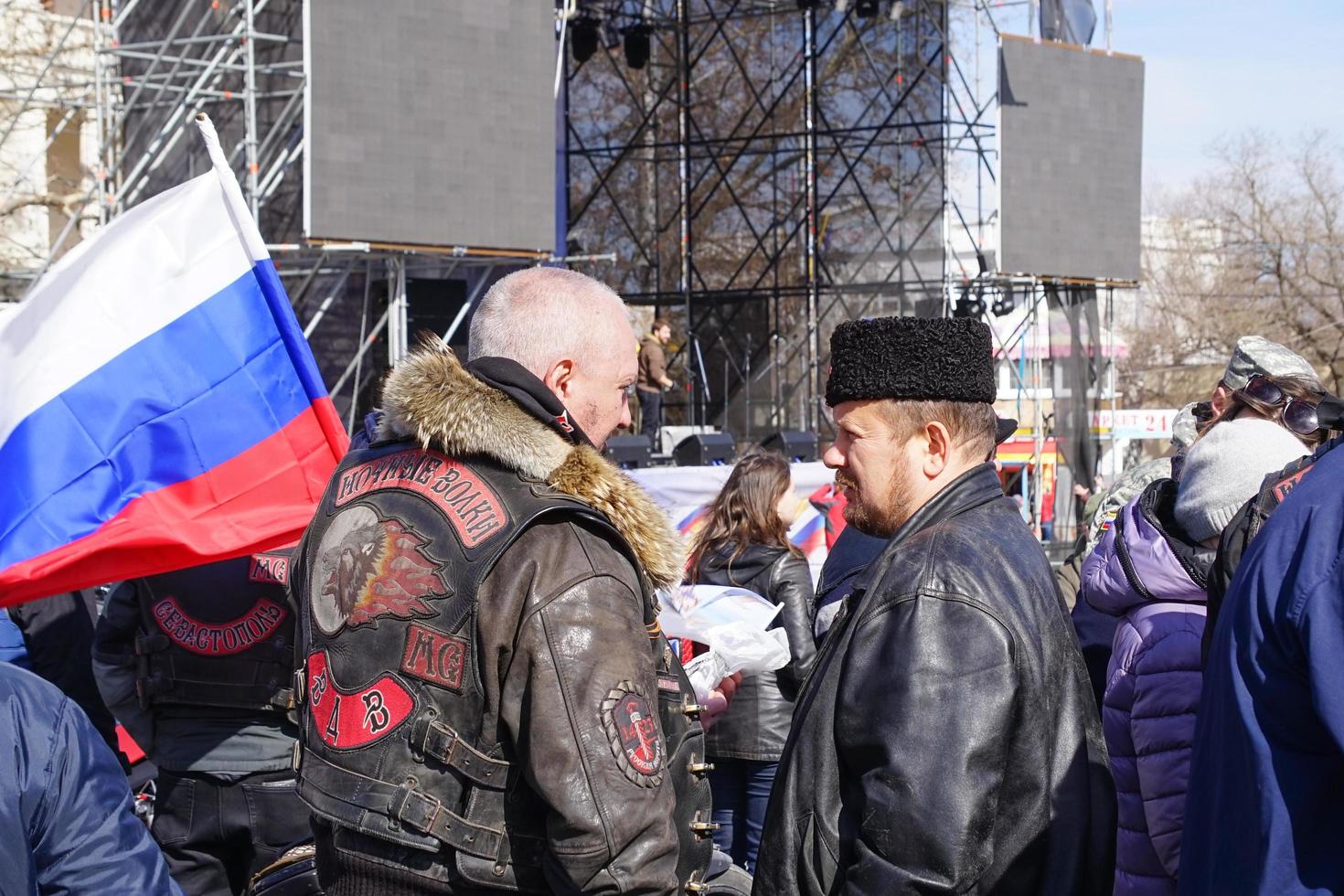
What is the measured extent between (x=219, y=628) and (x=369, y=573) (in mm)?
1637

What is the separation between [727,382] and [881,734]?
17768 mm

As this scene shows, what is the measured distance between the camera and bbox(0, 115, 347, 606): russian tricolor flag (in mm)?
3471

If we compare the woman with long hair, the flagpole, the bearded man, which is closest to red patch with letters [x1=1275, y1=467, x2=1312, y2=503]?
the woman with long hair

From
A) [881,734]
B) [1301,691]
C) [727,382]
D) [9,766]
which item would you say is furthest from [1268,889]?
[727,382]

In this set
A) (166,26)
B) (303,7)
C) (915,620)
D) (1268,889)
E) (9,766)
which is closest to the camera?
(1268,889)

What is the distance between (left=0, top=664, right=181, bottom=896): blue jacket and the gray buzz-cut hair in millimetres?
981

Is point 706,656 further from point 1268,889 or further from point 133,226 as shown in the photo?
point 1268,889

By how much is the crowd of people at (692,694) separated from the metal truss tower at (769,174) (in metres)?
15.3

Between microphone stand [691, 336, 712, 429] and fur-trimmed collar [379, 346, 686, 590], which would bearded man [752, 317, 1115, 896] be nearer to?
fur-trimmed collar [379, 346, 686, 590]

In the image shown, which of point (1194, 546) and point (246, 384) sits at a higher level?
point (246, 384)

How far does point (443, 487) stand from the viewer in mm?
2498

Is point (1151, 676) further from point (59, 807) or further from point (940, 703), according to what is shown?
point (59, 807)

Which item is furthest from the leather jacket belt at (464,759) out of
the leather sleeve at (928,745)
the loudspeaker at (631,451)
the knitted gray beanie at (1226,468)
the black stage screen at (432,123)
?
the black stage screen at (432,123)

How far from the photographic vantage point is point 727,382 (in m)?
19.8
